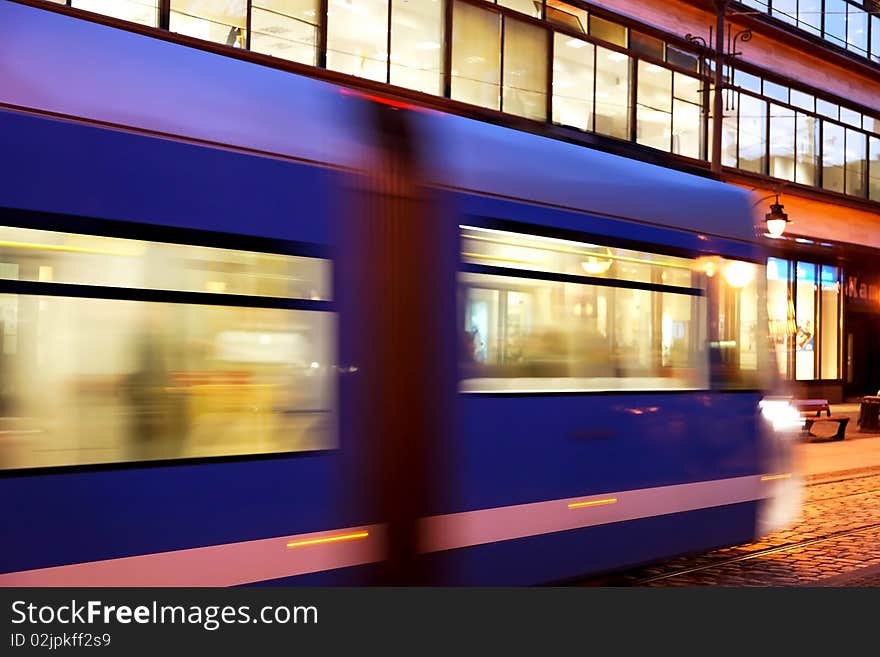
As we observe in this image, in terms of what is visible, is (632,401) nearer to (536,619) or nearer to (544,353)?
(544,353)

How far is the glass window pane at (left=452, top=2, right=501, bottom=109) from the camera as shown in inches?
810

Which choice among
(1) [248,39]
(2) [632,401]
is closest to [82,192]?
(2) [632,401]

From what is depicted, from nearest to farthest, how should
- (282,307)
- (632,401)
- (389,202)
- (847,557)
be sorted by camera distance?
(282,307), (389,202), (632,401), (847,557)

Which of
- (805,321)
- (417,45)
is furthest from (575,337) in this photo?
(805,321)

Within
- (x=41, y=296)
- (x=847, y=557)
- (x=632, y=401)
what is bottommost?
(x=847, y=557)

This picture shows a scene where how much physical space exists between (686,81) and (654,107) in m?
1.56

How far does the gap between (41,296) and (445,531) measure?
9.30ft

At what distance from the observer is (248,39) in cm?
1717

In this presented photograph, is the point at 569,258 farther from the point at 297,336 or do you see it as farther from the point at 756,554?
the point at 756,554

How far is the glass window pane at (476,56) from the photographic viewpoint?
2056 cm

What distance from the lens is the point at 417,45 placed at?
19.9m

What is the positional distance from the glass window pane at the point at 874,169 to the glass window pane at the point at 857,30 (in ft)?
8.60

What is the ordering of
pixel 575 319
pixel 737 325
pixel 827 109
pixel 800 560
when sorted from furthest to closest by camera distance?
pixel 827 109
pixel 800 560
pixel 737 325
pixel 575 319

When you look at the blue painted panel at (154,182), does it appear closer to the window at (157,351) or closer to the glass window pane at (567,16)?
the window at (157,351)
